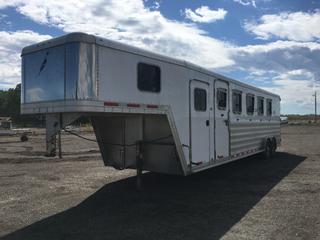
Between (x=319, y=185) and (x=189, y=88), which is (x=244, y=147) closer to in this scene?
(x=319, y=185)

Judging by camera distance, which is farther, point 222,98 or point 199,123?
point 222,98

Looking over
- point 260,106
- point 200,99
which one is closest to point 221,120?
point 200,99

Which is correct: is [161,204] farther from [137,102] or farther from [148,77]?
[148,77]

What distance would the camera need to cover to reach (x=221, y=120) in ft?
37.4

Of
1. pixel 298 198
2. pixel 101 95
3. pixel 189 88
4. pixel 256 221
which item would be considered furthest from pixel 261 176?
pixel 101 95

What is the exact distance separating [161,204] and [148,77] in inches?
101

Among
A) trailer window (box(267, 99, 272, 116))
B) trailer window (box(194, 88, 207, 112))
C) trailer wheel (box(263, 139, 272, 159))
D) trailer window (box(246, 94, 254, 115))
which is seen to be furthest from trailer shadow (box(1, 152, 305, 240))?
trailer window (box(267, 99, 272, 116))

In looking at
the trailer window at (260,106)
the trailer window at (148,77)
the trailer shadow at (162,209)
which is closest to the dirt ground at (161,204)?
the trailer shadow at (162,209)

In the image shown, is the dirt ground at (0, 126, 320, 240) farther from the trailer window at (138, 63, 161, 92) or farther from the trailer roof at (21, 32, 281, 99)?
the trailer roof at (21, 32, 281, 99)

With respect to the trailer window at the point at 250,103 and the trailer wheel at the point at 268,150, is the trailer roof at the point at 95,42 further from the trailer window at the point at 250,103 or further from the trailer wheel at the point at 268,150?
the trailer wheel at the point at 268,150

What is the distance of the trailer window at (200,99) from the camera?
9961mm

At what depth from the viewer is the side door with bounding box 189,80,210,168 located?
973 centimetres

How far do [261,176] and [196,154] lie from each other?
3.29 metres

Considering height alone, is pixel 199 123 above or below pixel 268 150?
above
